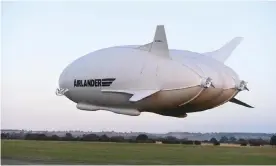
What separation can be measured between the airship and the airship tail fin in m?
0.65

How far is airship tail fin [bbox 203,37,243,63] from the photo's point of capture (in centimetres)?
2573

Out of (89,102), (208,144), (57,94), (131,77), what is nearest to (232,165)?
(131,77)

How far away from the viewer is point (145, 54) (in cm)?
2275

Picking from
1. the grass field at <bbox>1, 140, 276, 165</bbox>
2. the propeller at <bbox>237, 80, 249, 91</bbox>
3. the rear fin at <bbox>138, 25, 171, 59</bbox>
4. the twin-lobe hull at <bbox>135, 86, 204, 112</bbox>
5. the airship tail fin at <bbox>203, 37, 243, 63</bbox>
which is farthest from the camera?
the airship tail fin at <bbox>203, 37, 243, 63</bbox>

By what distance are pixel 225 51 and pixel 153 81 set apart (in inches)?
248

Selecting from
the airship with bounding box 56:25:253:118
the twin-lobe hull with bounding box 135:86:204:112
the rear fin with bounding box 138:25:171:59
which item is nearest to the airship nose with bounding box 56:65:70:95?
the airship with bounding box 56:25:253:118

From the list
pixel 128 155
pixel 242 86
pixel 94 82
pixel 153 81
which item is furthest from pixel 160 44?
pixel 128 155

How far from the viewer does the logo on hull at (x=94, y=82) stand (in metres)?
22.9

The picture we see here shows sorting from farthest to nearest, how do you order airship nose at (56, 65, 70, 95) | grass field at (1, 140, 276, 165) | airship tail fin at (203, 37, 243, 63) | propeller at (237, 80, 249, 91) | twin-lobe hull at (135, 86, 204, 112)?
airship tail fin at (203, 37, 243, 63) < airship nose at (56, 65, 70, 95) < propeller at (237, 80, 249, 91) < grass field at (1, 140, 276, 165) < twin-lobe hull at (135, 86, 204, 112)

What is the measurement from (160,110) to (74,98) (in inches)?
184

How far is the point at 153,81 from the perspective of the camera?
21.6 metres

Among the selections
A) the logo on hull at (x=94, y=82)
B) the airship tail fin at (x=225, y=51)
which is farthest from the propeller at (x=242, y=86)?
the logo on hull at (x=94, y=82)

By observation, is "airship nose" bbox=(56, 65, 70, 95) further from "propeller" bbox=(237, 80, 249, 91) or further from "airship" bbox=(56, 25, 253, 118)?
"propeller" bbox=(237, 80, 249, 91)

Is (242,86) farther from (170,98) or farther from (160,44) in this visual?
(160,44)
